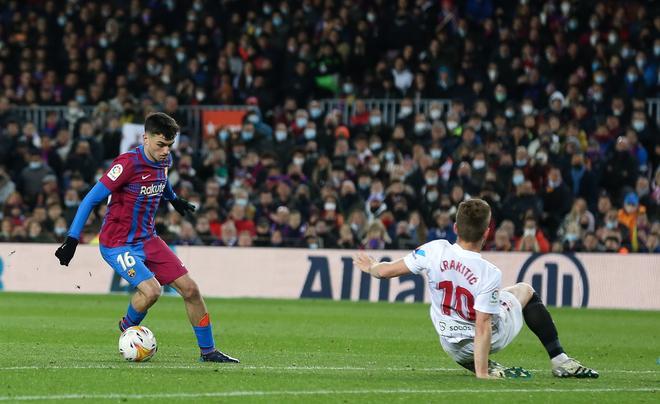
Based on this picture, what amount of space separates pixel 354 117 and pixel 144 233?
49.1 ft

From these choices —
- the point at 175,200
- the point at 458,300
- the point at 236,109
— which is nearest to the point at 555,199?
the point at 236,109

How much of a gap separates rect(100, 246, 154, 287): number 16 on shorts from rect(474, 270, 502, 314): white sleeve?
9.85 ft

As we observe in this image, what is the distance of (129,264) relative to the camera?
35.5ft

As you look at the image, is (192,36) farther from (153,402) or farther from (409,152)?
(153,402)

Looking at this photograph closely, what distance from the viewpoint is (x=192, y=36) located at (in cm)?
2872

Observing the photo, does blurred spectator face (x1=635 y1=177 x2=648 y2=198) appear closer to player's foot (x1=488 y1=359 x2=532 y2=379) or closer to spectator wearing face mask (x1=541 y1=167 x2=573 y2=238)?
spectator wearing face mask (x1=541 y1=167 x2=573 y2=238)

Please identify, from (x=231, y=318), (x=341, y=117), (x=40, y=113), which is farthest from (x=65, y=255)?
(x=40, y=113)

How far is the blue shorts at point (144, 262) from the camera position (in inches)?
426

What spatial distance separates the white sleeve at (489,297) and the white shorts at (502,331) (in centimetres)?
33

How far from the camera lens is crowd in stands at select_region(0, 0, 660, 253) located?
883 inches

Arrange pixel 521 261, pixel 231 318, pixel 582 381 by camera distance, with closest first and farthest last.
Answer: pixel 582 381 → pixel 231 318 → pixel 521 261

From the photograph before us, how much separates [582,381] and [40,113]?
67.3 feet

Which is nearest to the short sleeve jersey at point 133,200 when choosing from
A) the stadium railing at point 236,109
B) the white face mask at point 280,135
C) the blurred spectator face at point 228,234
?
the blurred spectator face at point 228,234

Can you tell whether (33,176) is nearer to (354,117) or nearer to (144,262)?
(354,117)
